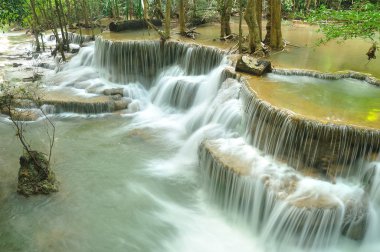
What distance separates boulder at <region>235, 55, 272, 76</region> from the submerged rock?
638 cm

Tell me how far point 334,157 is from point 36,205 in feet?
21.4

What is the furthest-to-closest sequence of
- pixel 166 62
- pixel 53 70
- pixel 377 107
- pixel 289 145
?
pixel 53 70
pixel 166 62
pixel 377 107
pixel 289 145

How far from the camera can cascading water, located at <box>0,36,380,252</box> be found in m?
6.84

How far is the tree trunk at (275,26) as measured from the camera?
563 inches

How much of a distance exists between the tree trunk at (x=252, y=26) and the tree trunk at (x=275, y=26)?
1.37m

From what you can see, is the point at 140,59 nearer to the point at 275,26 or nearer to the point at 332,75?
the point at 275,26

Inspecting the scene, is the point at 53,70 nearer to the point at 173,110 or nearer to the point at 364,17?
the point at 173,110

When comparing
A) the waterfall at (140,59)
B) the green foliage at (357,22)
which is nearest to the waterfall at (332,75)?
the green foliage at (357,22)

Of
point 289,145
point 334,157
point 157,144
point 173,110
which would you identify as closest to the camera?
point 334,157

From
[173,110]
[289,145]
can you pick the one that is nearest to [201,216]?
[289,145]

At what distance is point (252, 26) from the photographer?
1312 centimetres

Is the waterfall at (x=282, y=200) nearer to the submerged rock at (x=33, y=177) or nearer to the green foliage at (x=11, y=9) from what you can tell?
the submerged rock at (x=33, y=177)

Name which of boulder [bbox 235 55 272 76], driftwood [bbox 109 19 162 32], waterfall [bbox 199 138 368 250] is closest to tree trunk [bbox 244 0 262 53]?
boulder [bbox 235 55 272 76]

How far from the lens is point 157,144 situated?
11430 millimetres
